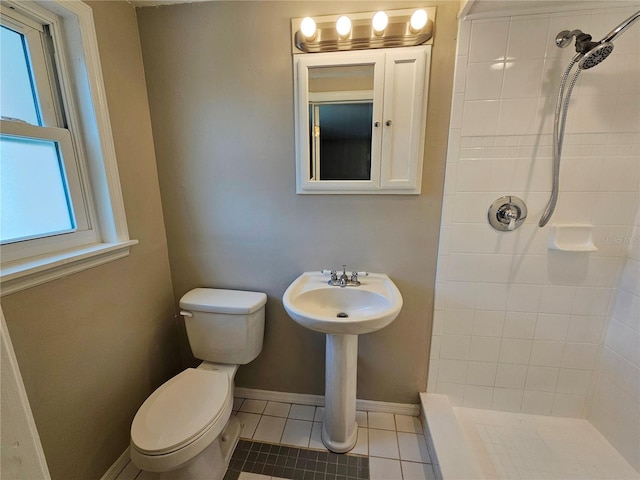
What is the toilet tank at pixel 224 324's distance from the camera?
4.42 ft

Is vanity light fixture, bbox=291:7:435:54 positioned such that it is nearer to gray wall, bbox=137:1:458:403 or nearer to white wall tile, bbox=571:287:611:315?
gray wall, bbox=137:1:458:403

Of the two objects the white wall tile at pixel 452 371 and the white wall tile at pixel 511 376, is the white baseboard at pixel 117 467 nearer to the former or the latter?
the white wall tile at pixel 452 371

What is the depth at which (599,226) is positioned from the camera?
1.20 metres

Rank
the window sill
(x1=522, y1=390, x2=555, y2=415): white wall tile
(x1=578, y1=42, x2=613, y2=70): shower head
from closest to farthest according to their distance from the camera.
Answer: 1. the window sill
2. (x1=578, y1=42, x2=613, y2=70): shower head
3. (x1=522, y1=390, x2=555, y2=415): white wall tile

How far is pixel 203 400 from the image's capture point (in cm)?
114

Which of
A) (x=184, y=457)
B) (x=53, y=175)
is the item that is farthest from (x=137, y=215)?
(x=184, y=457)

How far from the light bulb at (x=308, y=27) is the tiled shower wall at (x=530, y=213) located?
63cm

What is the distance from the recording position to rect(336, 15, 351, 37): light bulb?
1.11m

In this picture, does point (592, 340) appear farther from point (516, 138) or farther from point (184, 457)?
point (184, 457)

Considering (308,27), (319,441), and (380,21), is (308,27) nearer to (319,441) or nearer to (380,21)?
(380,21)

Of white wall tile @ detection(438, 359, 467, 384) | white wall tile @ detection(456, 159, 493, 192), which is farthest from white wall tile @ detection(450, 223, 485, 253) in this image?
white wall tile @ detection(438, 359, 467, 384)

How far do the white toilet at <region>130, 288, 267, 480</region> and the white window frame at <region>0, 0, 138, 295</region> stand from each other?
488mm

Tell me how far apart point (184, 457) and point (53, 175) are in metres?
1.20

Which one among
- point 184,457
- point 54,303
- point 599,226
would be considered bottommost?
point 184,457
